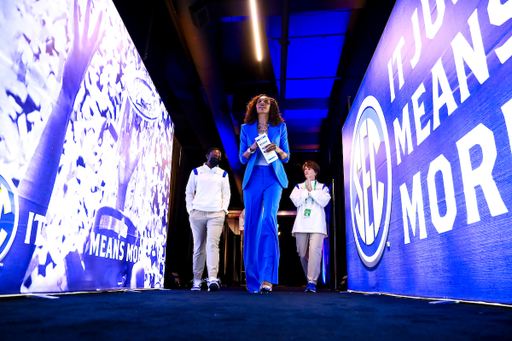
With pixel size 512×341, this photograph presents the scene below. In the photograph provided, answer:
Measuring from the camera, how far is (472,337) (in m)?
0.65

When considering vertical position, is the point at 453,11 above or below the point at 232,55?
below

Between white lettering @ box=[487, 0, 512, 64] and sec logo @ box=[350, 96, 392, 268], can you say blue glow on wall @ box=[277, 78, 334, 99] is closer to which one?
sec logo @ box=[350, 96, 392, 268]

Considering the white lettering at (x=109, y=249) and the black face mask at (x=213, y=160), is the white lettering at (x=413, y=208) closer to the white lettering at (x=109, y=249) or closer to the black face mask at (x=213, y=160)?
the white lettering at (x=109, y=249)

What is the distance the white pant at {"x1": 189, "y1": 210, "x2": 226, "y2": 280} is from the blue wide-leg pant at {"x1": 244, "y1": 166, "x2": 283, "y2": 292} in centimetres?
92

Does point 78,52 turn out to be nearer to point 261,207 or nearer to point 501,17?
point 261,207

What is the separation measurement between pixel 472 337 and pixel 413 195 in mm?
1327

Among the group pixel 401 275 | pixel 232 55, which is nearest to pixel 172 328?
pixel 401 275

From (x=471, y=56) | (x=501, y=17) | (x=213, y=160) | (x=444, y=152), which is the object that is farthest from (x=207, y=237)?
(x=501, y=17)

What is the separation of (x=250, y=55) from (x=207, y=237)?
2.73 metres

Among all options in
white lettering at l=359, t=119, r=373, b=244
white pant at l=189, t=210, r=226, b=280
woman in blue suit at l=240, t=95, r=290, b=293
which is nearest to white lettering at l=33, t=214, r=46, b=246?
woman in blue suit at l=240, t=95, r=290, b=293

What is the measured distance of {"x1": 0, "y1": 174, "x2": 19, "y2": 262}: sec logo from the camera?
4.56 ft

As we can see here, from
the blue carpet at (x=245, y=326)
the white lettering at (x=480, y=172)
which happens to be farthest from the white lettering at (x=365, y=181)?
the blue carpet at (x=245, y=326)

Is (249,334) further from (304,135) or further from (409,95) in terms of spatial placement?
(304,135)

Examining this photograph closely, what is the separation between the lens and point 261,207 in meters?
2.61
